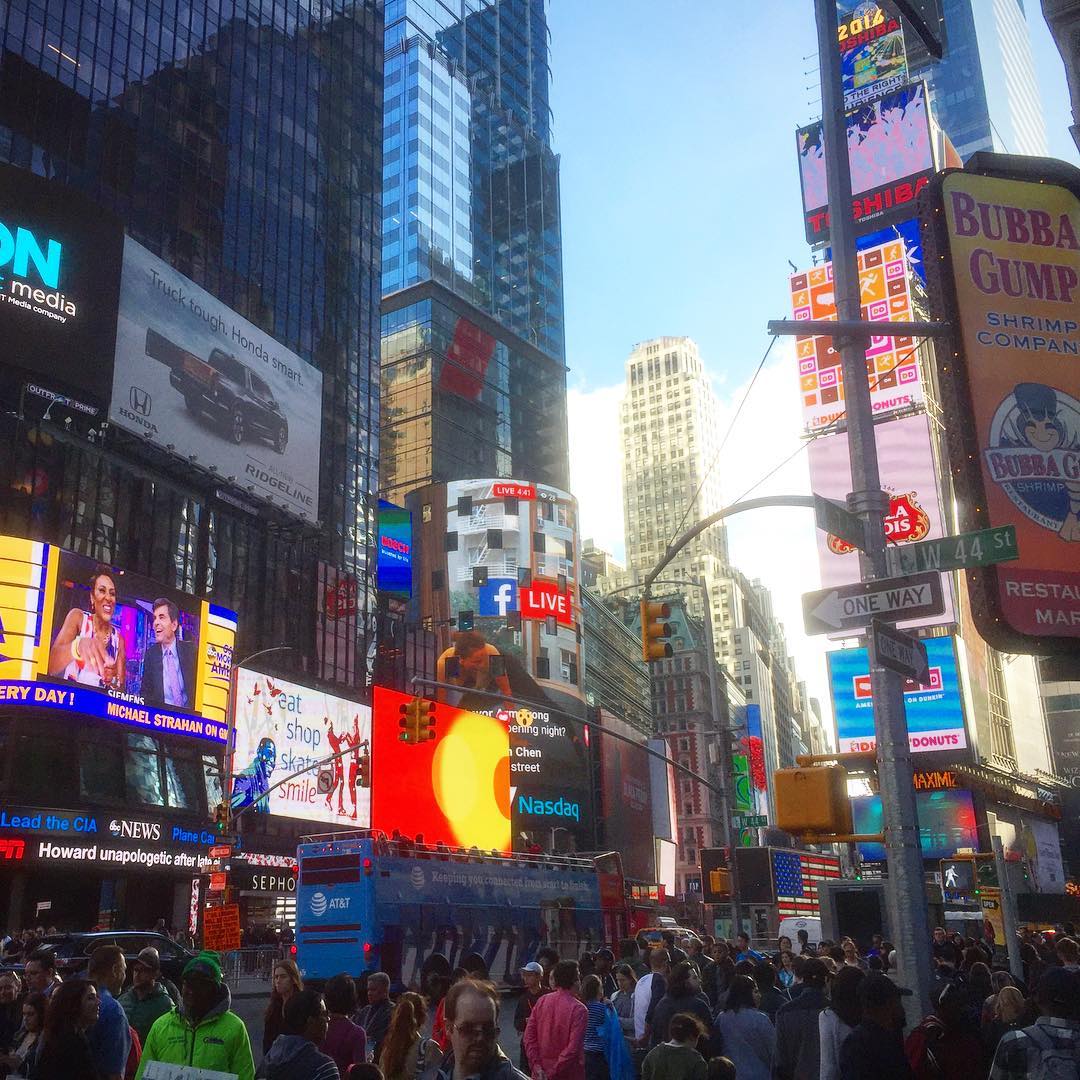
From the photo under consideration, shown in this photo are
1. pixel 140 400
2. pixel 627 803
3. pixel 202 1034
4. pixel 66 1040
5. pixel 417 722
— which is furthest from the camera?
pixel 627 803

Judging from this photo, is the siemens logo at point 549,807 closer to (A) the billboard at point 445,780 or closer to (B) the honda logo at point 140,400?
(A) the billboard at point 445,780

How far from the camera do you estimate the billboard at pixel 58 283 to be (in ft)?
167

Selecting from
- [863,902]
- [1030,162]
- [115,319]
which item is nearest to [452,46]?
[115,319]

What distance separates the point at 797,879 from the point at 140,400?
3835 centimetres

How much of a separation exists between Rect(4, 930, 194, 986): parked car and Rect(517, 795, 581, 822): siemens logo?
191 feet

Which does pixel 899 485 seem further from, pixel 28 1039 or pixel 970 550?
pixel 28 1039

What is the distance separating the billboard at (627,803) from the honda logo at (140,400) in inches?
1802

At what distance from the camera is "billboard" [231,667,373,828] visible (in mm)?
54938

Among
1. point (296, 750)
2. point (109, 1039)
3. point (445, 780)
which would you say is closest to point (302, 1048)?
point (109, 1039)

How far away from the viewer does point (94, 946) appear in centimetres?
1886

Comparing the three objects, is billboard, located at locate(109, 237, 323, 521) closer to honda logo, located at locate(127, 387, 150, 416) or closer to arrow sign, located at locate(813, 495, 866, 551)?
honda logo, located at locate(127, 387, 150, 416)

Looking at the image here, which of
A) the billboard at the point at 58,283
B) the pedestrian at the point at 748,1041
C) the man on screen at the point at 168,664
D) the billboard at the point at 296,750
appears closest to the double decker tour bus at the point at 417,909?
the pedestrian at the point at 748,1041

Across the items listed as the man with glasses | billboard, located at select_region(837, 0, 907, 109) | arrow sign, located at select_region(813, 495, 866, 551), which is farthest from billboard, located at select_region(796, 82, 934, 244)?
the man with glasses

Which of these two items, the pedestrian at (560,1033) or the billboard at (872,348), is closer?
the pedestrian at (560,1033)
